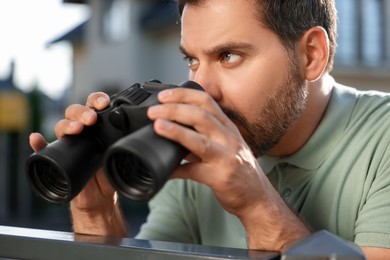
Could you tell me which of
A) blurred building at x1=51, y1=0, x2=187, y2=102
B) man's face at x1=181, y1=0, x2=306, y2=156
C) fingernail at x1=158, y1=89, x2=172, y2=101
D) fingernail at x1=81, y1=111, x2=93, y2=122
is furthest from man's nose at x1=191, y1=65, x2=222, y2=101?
blurred building at x1=51, y1=0, x2=187, y2=102

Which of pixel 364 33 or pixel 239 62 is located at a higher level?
pixel 239 62

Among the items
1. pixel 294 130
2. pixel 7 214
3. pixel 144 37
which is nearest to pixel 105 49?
pixel 144 37

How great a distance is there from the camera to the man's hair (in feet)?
7.10

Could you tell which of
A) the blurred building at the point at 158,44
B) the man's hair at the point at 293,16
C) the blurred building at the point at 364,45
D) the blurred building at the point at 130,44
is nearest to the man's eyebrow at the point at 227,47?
the man's hair at the point at 293,16

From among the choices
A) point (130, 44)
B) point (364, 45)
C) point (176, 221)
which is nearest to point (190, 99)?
point (176, 221)

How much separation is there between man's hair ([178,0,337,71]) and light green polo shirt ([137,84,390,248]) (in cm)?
22

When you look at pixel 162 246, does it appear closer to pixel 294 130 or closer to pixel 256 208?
pixel 256 208

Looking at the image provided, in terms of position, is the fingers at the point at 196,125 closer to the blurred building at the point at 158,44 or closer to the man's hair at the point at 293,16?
the man's hair at the point at 293,16

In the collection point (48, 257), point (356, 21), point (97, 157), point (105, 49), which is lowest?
point (105, 49)

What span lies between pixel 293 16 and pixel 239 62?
293 mm

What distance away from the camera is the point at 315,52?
92.4 inches

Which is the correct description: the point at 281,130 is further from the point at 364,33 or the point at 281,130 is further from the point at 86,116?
the point at 364,33

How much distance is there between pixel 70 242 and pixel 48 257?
62 millimetres

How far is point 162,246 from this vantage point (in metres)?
1.49
